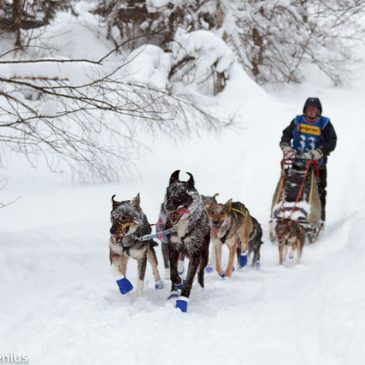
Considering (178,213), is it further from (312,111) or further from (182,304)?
(312,111)

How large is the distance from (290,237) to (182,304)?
9.78ft

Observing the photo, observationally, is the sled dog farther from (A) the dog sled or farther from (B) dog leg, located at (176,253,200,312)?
(A) the dog sled

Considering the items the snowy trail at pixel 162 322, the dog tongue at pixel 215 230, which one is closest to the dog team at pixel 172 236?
the snowy trail at pixel 162 322

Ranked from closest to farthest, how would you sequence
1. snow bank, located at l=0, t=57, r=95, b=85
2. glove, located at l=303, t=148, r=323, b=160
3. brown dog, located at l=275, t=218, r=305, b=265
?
snow bank, located at l=0, t=57, r=95, b=85, brown dog, located at l=275, t=218, r=305, b=265, glove, located at l=303, t=148, r=323, b=160

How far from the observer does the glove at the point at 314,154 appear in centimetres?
813

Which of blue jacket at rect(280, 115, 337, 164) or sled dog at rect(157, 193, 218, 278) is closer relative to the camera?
sled dog at rect(157, 193, 218, 278)

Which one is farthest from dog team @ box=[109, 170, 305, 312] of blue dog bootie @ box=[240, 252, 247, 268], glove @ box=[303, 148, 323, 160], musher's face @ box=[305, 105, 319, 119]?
musher's face @ box=[305, 105, 319, 119]

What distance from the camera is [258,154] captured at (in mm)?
13578

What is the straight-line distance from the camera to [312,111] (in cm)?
839

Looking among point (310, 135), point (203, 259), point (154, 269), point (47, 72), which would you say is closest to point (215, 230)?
point (203, 259)

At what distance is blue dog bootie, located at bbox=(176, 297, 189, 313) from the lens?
4816mm

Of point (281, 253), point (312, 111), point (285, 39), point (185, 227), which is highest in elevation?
point (285, 39)

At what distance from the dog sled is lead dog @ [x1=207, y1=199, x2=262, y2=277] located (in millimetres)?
756

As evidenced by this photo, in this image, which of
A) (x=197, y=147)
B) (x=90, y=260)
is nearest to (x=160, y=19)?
(x=197, y=147)
